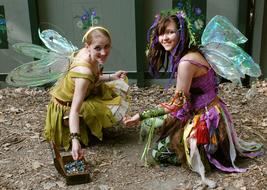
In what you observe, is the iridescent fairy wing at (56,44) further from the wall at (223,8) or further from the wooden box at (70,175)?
the wall at (223,8)

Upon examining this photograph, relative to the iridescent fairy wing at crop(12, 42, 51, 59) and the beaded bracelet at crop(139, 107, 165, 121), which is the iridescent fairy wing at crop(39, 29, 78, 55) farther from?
the beaded bracelet at crop(139, 107, 165, 121)

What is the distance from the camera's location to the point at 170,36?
2.78 metres

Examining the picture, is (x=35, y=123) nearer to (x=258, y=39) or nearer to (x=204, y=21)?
(x=204, y=21)

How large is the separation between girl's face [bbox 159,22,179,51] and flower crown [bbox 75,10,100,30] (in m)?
1.82

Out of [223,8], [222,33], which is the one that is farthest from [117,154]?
[223,8]

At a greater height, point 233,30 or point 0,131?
point 233,30

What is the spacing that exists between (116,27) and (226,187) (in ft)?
7.55

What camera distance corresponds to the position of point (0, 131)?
373 centimetres

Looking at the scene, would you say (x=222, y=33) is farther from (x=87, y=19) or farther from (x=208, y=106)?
(x=87, y=19)

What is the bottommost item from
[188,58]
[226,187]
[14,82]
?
[226,187]

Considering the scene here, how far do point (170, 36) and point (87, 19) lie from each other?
6.28 feet

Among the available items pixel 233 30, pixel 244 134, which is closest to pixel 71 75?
pixel 233 30

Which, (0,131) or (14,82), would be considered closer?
(14,82)

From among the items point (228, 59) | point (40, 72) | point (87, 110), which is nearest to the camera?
point (228, 59)
